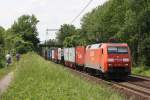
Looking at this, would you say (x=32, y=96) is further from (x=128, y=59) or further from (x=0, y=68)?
(x=0, y=68)

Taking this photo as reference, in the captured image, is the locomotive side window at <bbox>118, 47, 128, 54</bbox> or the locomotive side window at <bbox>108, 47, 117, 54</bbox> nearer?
the locomotive side window at <bbox>108, 47, 117, 54</bbox>

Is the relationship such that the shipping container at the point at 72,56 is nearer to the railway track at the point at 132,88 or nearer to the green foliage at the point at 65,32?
the railway track at the point at 132,88

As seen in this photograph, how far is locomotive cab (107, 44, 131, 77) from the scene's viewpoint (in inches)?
1342

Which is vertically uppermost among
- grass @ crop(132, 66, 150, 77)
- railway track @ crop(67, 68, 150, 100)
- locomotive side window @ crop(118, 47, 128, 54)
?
locomotive side window @ crop(118, 47, 128, 54)

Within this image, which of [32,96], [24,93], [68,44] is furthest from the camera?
[68,44]

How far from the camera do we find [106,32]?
220 feet

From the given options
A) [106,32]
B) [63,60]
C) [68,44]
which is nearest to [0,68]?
[106,32]

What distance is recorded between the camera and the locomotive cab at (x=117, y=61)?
112 ft

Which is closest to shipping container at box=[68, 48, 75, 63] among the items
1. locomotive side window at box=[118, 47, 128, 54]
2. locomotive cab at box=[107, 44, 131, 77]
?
locomotive side window at box=[118, 47, 128, 54]

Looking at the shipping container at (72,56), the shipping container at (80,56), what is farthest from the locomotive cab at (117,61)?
the shipping container at (72,56)

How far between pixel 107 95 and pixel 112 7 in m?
51.6

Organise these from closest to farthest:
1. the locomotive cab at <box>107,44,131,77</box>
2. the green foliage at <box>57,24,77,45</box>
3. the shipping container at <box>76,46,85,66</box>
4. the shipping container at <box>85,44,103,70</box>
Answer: the locomotive cab at <box>107,44,131,77</box> < the shipping container at <box>85,44,103,70</box> < the shipping container at <box>76,46,85,66</box> < the green foliage at <box>57,24,77,45</box>

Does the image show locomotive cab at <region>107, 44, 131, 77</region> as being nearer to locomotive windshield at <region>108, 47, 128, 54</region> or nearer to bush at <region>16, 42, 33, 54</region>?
locomotive windshield at <region>108, 47, 128, 54</region>

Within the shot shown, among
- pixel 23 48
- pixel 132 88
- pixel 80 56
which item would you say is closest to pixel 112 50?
pixel 132 88
